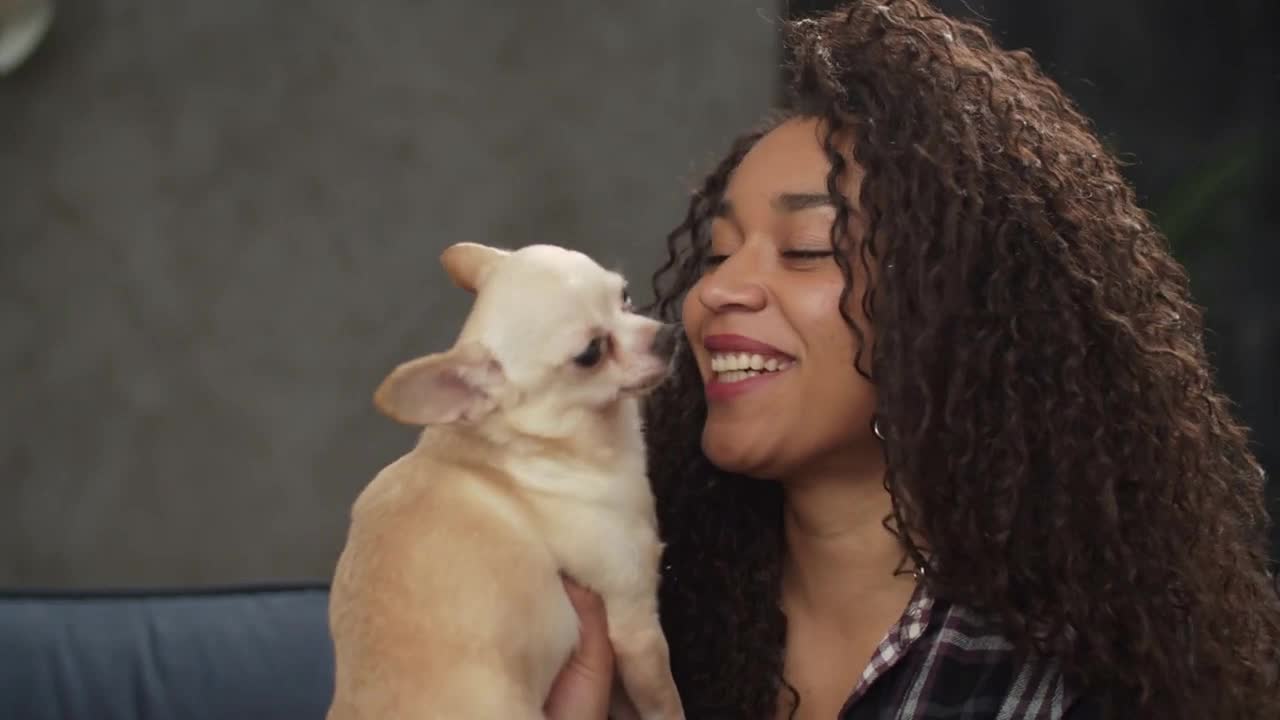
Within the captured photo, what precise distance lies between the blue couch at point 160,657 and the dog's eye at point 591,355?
78 cm

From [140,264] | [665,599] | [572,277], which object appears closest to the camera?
[572,277]

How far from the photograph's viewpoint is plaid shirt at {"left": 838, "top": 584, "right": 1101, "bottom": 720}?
1.52 m

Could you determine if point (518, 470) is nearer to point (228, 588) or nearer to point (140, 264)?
point (228, 588)

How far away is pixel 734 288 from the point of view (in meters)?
1.52

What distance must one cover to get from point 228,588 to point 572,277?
91cm

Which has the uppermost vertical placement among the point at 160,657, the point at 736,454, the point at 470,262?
the point at 470,262

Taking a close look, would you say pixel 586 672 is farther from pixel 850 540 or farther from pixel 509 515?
pixel 850 540

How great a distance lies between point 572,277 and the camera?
150cm

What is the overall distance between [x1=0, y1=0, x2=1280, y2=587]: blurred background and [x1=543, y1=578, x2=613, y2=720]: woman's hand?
4.99ft

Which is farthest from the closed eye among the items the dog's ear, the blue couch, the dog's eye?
the blue couch

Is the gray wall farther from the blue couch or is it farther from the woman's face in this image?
the woman's face

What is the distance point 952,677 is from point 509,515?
0.52 meters

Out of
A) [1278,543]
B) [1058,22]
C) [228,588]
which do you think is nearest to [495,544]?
[228,588]

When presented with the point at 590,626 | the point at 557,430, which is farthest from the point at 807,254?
the point at 590,626
